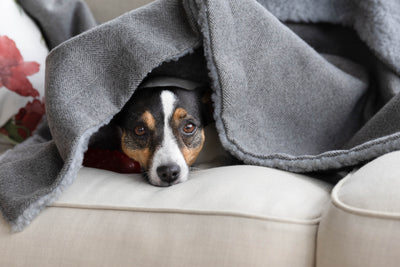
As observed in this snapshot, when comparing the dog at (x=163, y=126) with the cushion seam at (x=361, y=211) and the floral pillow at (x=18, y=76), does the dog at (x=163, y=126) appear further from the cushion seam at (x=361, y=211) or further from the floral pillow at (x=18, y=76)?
the cushion seam at (x=361, y=211)

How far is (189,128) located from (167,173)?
23 centimetres

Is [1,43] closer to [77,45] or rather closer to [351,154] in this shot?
[77,45]

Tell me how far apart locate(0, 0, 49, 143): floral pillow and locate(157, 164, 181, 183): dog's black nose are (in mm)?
652

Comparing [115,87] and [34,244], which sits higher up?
[115,87]

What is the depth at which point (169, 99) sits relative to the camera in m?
1.33

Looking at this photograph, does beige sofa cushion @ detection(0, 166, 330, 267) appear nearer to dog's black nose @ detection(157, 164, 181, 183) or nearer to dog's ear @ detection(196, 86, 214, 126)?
dog's black nose @ detection(157, 164, 181, 183)

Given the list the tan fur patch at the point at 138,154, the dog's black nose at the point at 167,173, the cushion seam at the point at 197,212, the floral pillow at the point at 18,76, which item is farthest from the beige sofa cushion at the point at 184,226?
the floral pillow at the point at 18,76

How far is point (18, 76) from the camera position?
1.52 metres

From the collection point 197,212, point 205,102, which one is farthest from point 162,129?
point 197,212

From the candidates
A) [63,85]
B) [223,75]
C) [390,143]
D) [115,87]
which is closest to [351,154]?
[390,143]

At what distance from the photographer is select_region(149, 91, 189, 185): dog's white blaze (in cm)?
121

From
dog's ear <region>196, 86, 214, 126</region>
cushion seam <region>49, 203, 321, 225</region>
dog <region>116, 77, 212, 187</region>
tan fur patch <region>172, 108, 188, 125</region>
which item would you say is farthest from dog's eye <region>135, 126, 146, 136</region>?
cushion seam <region>49, 203, 321, 225</region>

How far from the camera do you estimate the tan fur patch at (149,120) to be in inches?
51.5

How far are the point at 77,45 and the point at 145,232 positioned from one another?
586mm
